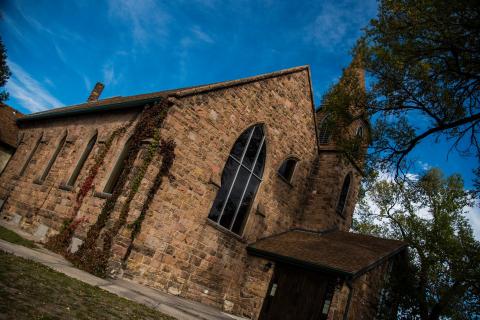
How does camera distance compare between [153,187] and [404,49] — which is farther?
[404,49]

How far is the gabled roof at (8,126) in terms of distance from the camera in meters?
16.9

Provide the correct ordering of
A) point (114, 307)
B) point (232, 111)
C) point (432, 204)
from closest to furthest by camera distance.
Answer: point (114, 307) → point (232, 111) → point (432, 204)

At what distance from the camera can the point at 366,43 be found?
11844 millimetres

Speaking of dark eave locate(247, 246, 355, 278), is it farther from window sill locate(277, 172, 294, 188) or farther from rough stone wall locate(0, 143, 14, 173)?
rough stone wall locate(0, 143, 14, 173)

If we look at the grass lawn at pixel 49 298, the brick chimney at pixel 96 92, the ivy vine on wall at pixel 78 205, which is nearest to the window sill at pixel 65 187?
the ivy vine on wall at pixel 78 205

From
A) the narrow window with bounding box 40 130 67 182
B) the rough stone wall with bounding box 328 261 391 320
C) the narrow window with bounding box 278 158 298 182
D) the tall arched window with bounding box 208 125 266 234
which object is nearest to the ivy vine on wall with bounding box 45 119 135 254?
the tall arched window with bounding box 208 125 266 234

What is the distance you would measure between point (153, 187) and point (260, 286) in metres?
5.63

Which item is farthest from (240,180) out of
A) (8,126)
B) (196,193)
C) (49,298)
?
(8,126)

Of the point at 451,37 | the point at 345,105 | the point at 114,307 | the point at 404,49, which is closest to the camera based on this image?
→ the point at 114,307

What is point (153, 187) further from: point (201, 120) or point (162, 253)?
point (201, 120)

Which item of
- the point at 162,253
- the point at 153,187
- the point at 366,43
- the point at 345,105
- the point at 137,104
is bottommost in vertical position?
the point at 162,253

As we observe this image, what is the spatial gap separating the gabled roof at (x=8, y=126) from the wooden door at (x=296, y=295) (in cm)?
1618

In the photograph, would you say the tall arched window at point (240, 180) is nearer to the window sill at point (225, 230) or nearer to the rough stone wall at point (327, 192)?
the window sill at point (225, 230)

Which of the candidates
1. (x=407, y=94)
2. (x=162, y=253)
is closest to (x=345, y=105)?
(x=407, y=94)
